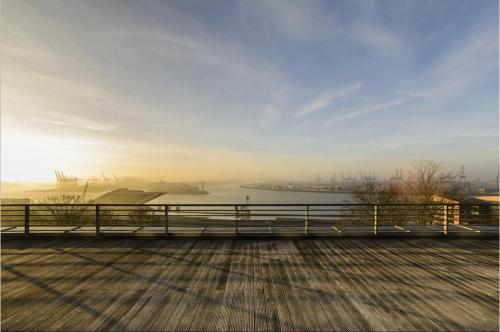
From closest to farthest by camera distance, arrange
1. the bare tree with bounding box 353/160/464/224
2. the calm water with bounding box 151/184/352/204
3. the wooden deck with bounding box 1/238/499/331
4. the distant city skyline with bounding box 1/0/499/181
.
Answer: the wooden deck with bounding box 1/238/499/331 < the distant city skyline with bounding box 1/0/499/181 < the bare tree with bounding box 353/160/464/224 < the calm water with bounding box 151/184/352/204

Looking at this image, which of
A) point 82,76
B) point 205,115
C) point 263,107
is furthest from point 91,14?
point 263,107

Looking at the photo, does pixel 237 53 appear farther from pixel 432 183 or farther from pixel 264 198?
pixel 264 198

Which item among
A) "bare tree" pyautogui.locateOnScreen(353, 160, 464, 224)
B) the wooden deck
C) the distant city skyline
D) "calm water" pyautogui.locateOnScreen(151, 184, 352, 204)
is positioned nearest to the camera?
the wooden deck

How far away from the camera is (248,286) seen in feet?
10.3

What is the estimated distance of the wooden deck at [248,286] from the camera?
2381 millimetres

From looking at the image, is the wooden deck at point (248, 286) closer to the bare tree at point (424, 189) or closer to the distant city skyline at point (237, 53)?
the distant city skyline at point (237, 53)

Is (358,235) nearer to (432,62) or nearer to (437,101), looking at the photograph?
(432,62)

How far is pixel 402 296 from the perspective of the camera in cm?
291

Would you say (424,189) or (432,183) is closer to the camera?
(432,183)

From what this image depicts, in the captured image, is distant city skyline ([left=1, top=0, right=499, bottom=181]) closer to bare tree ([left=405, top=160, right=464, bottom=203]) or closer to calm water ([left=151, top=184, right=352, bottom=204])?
bare tree ([left=405, top=160, right=464, bottom=203])

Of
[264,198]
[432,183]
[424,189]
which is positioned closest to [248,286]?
[424,189]

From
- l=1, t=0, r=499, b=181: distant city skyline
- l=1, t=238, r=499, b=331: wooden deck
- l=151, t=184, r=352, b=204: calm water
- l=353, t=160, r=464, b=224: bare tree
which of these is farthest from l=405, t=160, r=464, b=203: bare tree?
l=151, t=184, r=352, b=204: calm water

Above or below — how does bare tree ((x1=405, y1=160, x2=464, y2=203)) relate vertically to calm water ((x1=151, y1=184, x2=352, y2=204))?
above

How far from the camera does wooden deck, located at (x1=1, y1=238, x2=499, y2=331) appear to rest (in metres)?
2.38
